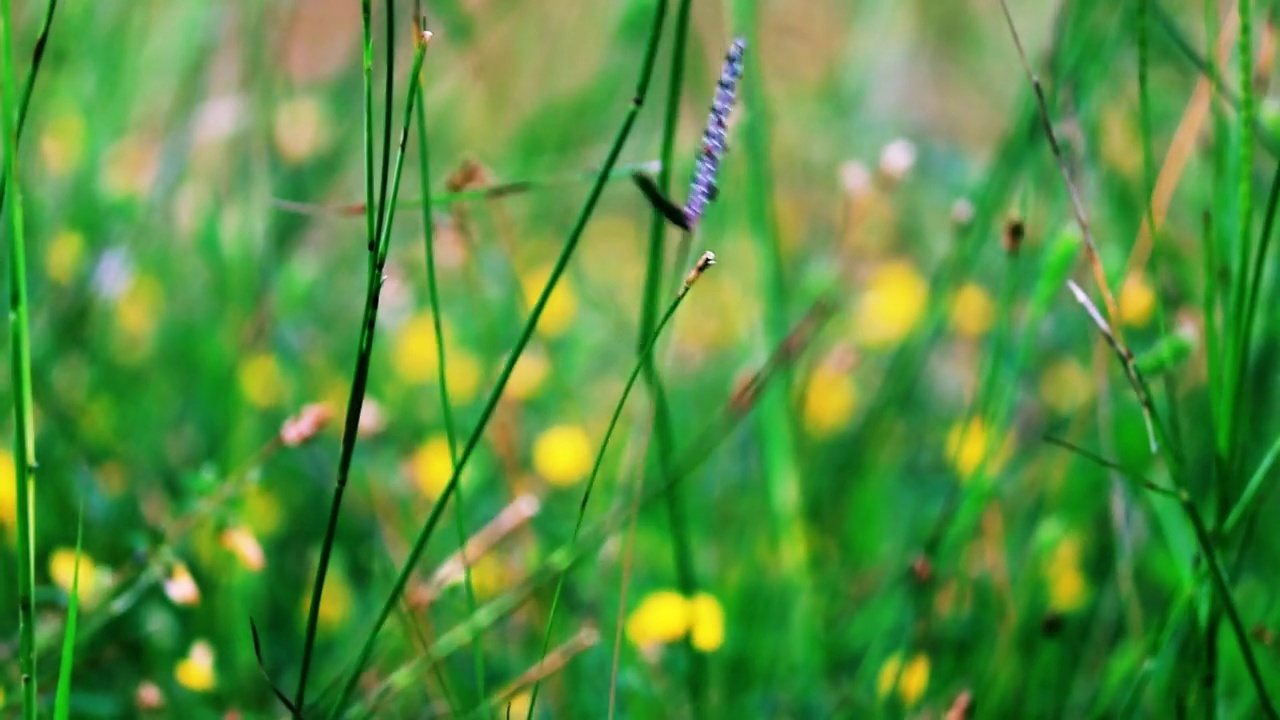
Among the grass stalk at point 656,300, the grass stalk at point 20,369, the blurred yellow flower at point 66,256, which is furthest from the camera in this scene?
the blurred yellow flower at point 66,256

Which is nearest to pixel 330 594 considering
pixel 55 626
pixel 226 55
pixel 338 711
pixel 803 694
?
pixel 55 626

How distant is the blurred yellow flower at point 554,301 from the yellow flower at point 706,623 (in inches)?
21.3

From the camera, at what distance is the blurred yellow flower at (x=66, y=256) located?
1409mm

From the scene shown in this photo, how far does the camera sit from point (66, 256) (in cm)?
142

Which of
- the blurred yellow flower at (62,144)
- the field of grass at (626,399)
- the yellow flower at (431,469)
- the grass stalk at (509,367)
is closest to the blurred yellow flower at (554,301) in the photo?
the field of grass at (626,399)

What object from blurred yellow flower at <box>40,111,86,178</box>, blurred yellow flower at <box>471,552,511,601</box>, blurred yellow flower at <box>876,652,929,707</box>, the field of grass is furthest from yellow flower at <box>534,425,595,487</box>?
blurred yellow flower at <box>40,111,86,178</box>

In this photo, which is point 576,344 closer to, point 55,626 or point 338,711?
point 55,626

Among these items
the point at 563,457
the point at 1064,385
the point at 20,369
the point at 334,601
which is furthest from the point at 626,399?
the point at 20,369

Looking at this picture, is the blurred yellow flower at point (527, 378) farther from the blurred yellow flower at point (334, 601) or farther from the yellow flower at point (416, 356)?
the blurred yellow flower at point (334, 601)

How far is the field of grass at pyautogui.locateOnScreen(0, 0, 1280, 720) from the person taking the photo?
76cm

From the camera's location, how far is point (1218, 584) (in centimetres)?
65

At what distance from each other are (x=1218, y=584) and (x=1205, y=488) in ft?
1.69

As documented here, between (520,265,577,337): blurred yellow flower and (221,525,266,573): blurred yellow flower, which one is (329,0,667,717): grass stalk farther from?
(520,265,577,337): blurred yellow flower

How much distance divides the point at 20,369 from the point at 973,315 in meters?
1.22
